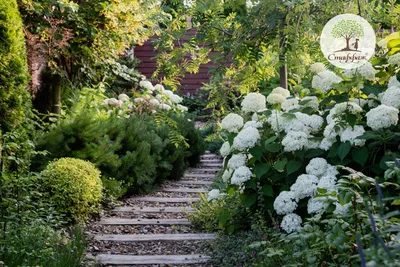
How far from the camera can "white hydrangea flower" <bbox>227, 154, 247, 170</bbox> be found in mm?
4145

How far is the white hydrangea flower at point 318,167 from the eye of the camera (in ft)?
11.9

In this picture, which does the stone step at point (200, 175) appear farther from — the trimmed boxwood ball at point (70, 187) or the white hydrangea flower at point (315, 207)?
the white hydrangea flower at point (315, 207)

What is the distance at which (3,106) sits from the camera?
5082 mm

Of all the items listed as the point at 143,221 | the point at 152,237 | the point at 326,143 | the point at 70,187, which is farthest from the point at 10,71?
the point at 326,143

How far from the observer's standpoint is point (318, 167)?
3648 mm

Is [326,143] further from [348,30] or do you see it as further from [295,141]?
[348,30]

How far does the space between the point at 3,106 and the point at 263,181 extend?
8.59 ft

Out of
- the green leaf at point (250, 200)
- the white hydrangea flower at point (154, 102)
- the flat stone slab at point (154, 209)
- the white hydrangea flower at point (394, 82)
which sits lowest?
the flat stone slab at point (154, 209)

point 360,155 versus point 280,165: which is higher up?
point 360,155

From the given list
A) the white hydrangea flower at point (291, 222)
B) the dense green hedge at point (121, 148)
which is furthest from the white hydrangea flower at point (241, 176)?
the dense green hedge at point (121, 148)

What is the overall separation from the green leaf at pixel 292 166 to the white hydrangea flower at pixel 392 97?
72 centimetres

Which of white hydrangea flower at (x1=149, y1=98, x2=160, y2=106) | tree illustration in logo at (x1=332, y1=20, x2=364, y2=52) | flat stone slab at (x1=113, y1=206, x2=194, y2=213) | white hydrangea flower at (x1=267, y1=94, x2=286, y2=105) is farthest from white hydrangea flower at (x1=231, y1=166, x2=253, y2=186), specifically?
white hydrangea flower at (x1=149, y1=98, x2=160, y2=106)

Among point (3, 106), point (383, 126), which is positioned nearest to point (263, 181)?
point (383, 126)

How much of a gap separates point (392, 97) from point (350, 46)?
0.44m
